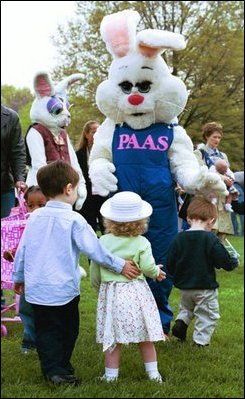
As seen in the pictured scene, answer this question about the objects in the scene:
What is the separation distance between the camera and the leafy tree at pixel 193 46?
17672mm

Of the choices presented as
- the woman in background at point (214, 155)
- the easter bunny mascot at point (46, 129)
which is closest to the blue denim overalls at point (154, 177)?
the easter bunny mascot at point (46, 129)

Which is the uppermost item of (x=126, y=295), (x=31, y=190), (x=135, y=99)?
(x=135, y=99)

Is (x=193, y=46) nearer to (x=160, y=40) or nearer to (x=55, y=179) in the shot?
(x=160, y=40)

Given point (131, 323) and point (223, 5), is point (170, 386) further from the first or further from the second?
point (223, 5)

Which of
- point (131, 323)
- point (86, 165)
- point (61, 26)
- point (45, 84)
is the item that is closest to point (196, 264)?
point (131, 323)

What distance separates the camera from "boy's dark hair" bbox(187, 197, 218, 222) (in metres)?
5.33

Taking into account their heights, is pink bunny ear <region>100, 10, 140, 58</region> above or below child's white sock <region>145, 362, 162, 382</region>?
above

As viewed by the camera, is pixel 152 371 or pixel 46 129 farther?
pixel 46 129

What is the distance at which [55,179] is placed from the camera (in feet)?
13.8

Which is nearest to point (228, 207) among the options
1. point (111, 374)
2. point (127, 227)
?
point (127, 227)

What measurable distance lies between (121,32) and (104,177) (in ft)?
3.67

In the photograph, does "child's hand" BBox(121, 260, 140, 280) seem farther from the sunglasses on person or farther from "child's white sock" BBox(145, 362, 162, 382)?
the sunglasses on person

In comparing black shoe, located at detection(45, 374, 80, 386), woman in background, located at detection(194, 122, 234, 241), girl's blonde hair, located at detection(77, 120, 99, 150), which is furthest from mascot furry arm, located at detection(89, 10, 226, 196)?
girl's blonde hair, located at detection(77, 120, 99, 150)

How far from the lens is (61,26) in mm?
18234
